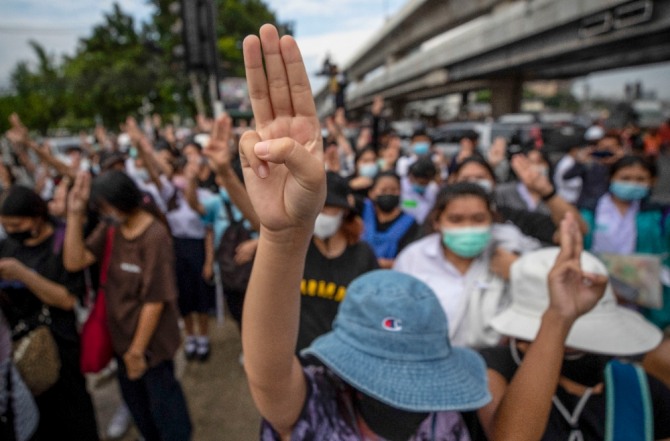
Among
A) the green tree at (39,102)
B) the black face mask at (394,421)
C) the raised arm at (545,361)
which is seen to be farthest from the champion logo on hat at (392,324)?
the green tree at (39,102)

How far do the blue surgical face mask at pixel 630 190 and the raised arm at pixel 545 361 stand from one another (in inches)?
87.1

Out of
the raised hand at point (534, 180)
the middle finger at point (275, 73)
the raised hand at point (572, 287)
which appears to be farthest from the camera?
the raised hand at point (534, 180)

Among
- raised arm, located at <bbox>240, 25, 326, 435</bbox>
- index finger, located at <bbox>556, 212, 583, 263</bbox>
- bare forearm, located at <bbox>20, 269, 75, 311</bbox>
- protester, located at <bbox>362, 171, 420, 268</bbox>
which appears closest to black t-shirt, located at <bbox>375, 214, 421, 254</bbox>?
protester, located at <bbox>362, 171, 420, 268</bbox>

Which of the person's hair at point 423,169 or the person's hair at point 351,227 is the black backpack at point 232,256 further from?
the person's hair at point 423,169

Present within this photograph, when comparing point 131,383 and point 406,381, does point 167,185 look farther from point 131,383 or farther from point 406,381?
point 406,381

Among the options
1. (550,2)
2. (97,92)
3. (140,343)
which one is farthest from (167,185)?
(97,92)

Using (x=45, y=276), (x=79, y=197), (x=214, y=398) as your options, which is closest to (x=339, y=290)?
(x=79, y=197)

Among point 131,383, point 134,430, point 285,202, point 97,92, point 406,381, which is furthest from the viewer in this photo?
point 97,92

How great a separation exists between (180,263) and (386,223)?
1944 millimetres

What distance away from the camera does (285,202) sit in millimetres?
804

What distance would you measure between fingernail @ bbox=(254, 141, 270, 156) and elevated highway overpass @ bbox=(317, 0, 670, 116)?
11.7 m

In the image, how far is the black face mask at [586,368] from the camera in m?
1.29

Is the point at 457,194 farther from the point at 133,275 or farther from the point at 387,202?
the point at 133,275

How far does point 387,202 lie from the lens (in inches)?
118
